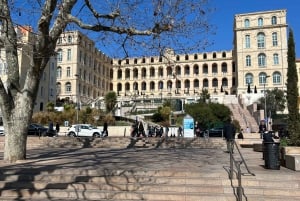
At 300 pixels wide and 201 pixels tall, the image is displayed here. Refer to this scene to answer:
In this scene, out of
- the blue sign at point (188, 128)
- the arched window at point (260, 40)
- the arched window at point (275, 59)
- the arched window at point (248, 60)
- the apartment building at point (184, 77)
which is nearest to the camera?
the blue sign at point (188, 128)

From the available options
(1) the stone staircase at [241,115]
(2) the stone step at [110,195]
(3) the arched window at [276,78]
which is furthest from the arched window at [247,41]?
(2) the stone step at [110,195]

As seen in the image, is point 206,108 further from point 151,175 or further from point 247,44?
point 151,175

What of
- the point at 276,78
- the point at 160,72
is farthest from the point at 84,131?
the point at 160,72

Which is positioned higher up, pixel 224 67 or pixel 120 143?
pixel 224 67

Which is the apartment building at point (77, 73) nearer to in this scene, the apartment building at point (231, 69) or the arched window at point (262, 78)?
the apartment building at point (231, 69)

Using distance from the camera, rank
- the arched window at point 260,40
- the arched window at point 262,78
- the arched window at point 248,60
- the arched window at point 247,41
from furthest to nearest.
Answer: the arched window at point 247,41 < the arched window at point 248,60 < the arched window at point 260,40 < the arched window at point 262,78

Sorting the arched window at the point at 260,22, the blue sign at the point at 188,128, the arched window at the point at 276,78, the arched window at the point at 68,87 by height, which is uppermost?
the arched window at the point at 260,22

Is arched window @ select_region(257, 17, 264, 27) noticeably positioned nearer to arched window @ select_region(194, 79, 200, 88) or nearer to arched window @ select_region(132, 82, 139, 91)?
arched window @ select_region(194, 79, 200, 88)

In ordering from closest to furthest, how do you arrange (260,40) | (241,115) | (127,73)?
(241,115) → (260,40) → (127,73)

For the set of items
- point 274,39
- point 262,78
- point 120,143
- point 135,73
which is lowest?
point 120,143

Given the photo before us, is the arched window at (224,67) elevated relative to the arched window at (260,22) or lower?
lower

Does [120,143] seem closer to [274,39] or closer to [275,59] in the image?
[275,59]

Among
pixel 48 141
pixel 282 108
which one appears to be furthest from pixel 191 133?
pixel 282 108

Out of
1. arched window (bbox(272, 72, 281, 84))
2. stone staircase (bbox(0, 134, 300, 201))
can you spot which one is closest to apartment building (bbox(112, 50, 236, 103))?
arched window (bbox(272, 72, 281, 84))
